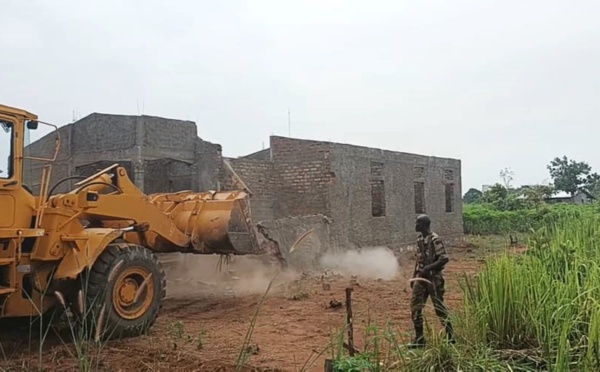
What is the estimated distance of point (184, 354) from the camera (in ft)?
22.5

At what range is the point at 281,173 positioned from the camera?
59.3 ft

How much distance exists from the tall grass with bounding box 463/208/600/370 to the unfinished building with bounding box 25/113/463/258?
9.34 metres

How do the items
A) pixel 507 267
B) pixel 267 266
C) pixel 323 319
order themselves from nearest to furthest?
pixel 507 267
pixel 323 319
pixel 267 266

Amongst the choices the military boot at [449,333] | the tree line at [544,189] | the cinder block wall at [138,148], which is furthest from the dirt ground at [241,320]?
the tree line at [544,189]

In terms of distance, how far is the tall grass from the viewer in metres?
3.73

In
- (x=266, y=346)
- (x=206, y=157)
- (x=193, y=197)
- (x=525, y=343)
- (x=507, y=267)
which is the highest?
(x=206, y=157)

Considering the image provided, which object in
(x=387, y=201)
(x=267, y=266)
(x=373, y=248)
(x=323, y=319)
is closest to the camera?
(x=323, y=319)

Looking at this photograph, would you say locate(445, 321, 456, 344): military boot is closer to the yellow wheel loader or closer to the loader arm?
the yellow wheel loader

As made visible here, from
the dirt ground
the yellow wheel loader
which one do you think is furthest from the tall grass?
the yellow wheel loader

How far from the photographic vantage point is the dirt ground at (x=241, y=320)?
6523 millimetres

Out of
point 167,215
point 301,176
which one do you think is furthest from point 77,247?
point 301,176

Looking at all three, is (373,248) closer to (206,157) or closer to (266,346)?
(206,157)

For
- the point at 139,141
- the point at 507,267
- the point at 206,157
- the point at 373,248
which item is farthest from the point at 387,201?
the point at 507,267

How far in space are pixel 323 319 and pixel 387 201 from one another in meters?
11.6
